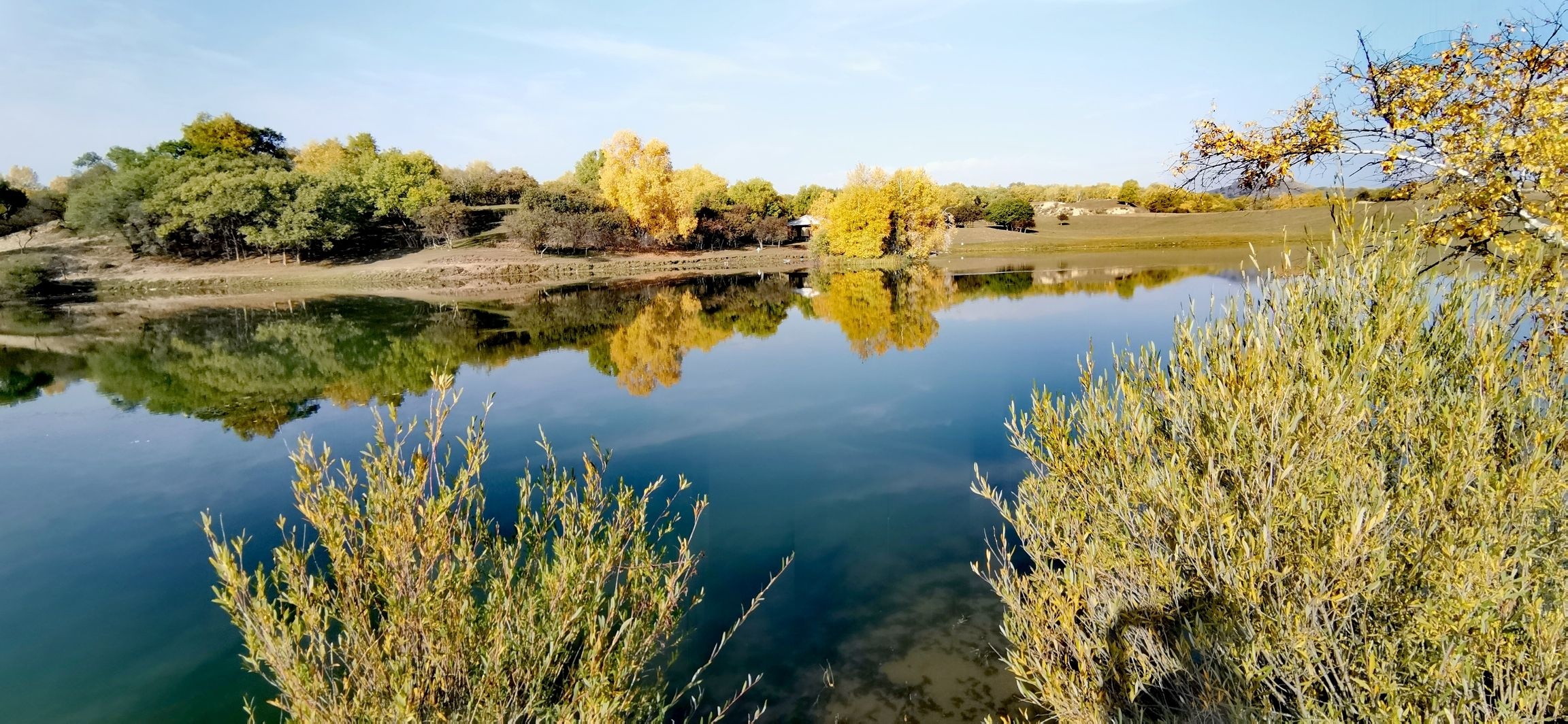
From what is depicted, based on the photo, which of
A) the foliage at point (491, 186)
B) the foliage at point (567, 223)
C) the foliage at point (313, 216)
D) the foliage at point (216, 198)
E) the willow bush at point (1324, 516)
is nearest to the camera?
the willow bush at point (1324, 516)

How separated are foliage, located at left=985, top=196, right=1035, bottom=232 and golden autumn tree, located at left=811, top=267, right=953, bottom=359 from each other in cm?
5240

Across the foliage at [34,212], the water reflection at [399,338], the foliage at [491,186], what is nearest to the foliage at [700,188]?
the foliage at [491,186]

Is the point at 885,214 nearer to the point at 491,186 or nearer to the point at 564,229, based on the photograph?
the point at 564,229

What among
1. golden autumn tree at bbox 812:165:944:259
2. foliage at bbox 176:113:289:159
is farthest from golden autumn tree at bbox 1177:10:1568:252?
foliage at bbox 176:113:289:159

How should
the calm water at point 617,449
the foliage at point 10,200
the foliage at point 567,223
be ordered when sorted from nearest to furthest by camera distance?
the calm water at point 617,449 < the foliage at point 10,200 < the foliage at point 567,223

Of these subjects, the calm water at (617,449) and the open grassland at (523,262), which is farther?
the open grassland at (523,262)

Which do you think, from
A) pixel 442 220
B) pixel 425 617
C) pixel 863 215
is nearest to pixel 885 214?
pixel 863 215

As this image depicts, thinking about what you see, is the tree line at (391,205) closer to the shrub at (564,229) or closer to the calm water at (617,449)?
the shrub at (564,229)

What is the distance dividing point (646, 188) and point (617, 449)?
215ft

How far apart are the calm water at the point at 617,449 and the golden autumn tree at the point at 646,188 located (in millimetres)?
36847

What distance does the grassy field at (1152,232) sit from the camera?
88750 millimetres

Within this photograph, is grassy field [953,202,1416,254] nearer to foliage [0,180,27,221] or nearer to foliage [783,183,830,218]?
foliage [783,183,830,218]

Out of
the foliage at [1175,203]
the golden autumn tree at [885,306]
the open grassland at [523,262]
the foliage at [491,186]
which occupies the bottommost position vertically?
the golden autumn tree at [885,306]

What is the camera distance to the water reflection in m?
25.1
